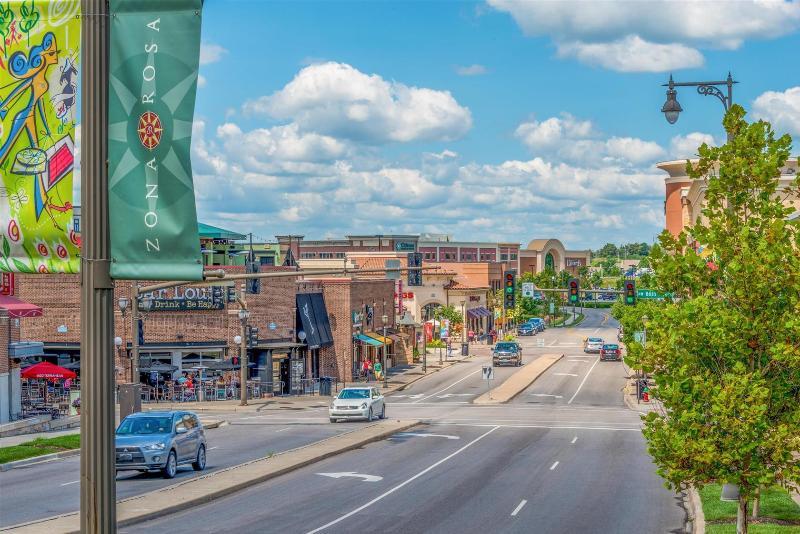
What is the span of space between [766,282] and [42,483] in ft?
68.9

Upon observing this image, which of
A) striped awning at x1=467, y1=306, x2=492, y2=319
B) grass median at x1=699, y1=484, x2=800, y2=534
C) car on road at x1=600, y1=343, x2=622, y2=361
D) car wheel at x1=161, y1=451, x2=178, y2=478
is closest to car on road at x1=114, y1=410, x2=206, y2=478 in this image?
car wheel at x1=161, y1=451, x2=178, y2=478

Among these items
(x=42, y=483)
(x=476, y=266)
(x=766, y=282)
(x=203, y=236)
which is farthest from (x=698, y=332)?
(x=476, y=266)

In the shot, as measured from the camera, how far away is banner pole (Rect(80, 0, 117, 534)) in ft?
21.6

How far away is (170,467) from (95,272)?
78.4ft

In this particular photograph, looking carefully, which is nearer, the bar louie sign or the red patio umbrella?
the red patio umbrella

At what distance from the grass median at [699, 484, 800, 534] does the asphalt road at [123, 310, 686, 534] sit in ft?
3.18

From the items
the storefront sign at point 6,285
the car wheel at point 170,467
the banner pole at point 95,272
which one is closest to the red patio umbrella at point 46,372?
the storefront sign at point 6,285

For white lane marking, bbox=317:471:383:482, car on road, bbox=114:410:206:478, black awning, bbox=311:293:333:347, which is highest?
black awning, bbox=311:293:333:347

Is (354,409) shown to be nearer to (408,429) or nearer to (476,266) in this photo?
(408,429)

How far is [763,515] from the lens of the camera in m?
22.6

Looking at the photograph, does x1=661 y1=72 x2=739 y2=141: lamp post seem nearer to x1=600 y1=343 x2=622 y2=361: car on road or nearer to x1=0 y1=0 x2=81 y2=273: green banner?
x1=0 y1=0 x2=81 y2=273: green banner

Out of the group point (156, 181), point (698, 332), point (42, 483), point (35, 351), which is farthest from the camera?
point (35, 351)

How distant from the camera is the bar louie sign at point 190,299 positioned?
6303 centimetres

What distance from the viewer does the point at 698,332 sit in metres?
16.0
